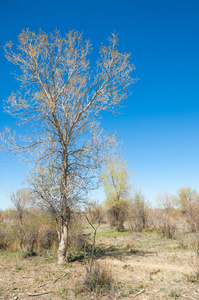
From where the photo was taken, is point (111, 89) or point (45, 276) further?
point (111, 89)

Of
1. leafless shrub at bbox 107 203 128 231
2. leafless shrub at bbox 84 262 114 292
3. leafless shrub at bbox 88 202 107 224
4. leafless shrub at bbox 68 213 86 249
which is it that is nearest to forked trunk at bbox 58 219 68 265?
leafless shrub at bbox 88 202 107 224

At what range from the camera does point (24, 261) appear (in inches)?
372

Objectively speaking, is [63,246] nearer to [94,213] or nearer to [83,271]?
[83,271]

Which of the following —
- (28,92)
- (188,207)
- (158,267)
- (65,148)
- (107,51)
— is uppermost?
(107,51)

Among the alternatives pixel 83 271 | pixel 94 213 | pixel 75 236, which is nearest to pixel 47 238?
pixel 75 236

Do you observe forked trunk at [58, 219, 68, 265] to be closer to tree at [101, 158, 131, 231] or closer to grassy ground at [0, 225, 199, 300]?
grassy ground at [0, 225, 199, 300]

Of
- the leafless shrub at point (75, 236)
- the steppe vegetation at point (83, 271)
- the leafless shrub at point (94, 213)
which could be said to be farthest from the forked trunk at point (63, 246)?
the leafless shrub at point (75, 236)

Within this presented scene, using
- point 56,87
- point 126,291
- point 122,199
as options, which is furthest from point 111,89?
point 122,199

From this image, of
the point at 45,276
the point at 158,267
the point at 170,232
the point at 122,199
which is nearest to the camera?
the point at 45,276

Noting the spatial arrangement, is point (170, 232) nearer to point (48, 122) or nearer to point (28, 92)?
point (48, 122)

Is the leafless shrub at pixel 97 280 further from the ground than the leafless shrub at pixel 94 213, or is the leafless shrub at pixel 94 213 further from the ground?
the leafless shrub at pixel 94 213

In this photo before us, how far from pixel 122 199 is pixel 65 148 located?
16.9 meters

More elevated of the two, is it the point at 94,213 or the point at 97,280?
the point at 94,213

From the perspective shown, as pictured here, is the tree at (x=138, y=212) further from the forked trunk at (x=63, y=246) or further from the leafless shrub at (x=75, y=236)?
the forked trunk at (x=63, y=246)
